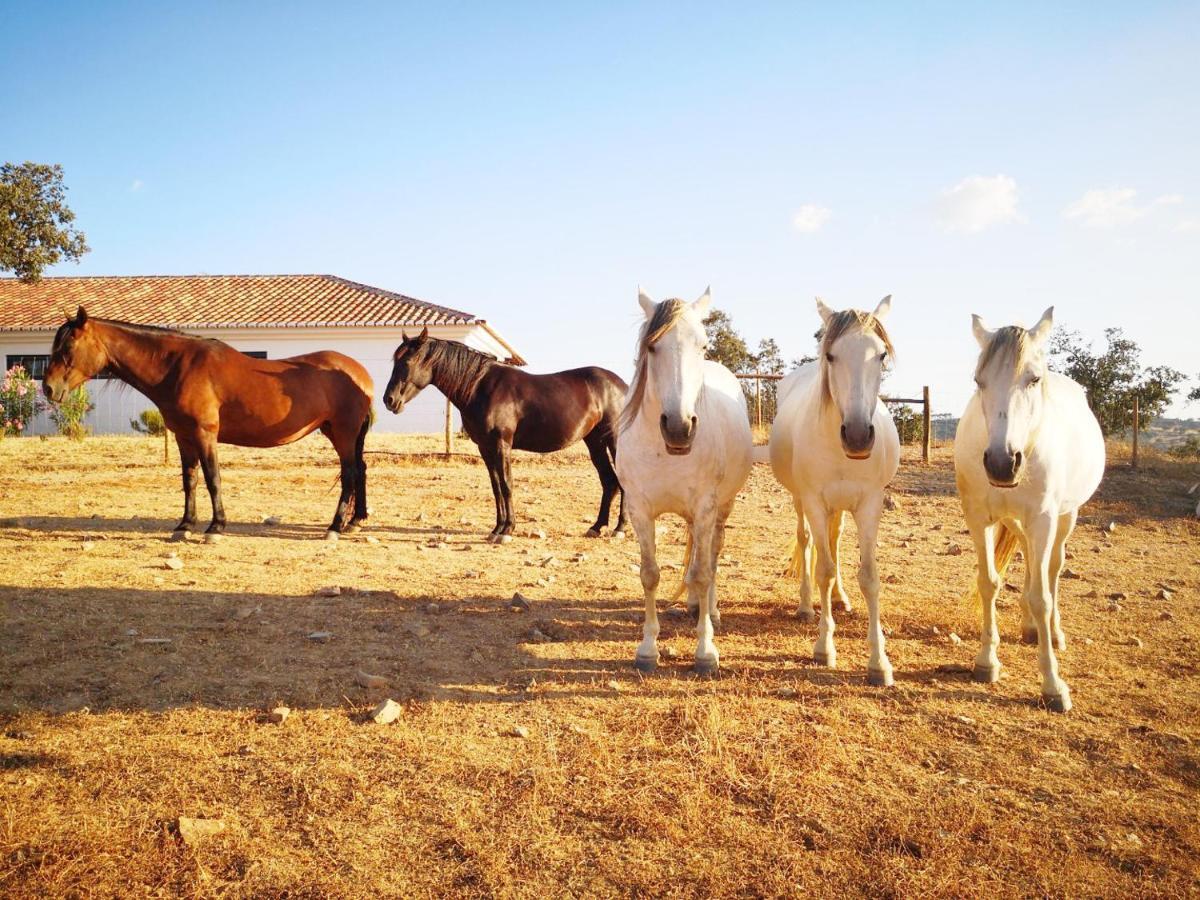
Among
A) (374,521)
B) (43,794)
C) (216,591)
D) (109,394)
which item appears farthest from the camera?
(109,394)

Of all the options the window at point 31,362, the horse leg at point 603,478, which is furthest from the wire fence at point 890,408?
the window at point 31,362

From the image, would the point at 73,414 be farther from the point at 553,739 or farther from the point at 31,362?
the point at 553,739

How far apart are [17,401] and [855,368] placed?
22.5m

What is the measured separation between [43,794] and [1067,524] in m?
5.73

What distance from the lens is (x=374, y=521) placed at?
8.80 m

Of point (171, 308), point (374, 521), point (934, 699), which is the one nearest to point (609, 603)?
point (934, 699)

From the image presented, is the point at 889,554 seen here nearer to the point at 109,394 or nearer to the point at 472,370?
the point at 472,370

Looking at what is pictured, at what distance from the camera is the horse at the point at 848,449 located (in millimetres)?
3652

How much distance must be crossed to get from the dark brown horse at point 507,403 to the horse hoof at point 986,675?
449 centimetres

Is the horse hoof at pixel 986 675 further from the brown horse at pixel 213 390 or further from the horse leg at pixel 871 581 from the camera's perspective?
the brown horse at pixel 213 390

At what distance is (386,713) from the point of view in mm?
3287

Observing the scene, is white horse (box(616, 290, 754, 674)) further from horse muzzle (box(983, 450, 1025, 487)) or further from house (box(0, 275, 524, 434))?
house (box(0, 275, 524, 434))

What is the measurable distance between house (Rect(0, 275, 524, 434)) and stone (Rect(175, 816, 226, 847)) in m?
21.6

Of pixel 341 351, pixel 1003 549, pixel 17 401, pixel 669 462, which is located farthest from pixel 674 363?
pixel 341 351
